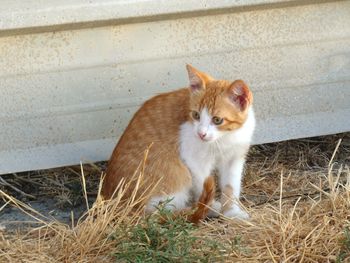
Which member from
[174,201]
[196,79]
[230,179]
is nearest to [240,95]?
[196,79]

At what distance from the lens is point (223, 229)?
12.1 feet

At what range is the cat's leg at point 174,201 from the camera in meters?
3.85

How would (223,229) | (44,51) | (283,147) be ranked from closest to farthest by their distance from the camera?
(223,229), (44,51), (283,147)

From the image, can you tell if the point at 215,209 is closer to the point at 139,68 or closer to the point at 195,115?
the point at 195,115

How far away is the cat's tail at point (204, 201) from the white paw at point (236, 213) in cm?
27

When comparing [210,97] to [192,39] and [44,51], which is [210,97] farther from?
[44,51]

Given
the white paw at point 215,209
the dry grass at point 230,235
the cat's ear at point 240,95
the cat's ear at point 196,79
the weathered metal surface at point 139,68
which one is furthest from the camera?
the weathered metal surface at point 139,68

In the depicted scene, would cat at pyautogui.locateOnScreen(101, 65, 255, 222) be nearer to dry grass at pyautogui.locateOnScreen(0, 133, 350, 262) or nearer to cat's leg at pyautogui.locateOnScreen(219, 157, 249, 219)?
cat's leg at pyautogui.locateOnScreen(219, 157, 249, 219)

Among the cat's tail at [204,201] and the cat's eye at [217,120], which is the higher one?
the cat's eye at [217,120]

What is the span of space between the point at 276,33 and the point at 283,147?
2.67ft

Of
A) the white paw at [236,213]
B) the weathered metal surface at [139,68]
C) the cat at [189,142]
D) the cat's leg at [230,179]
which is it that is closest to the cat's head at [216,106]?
the cat at [189,142]

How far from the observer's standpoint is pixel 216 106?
3764 millimetres

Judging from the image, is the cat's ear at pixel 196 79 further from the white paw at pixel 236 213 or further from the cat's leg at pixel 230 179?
the white paw at pixel 236 213

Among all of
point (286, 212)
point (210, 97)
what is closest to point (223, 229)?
point (286, 212)
